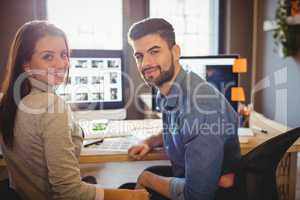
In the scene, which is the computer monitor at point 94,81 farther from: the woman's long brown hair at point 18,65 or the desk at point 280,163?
the woman's long brown hair at point 18,65

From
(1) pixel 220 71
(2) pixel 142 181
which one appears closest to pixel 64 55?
(2) pixel 142 181

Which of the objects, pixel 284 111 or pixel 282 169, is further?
pixel 284 111

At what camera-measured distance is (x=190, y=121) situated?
104 cm

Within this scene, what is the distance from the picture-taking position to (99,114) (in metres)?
1.74

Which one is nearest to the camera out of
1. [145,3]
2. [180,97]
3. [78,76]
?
[180,97]

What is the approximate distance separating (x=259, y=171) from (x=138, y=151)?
519mm

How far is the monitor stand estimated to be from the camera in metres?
1.72

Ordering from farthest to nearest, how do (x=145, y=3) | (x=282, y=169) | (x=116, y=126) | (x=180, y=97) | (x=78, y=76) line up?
(x=145, y=3)
(x=116, y=126)
(x=78, y=76)
(x=282, y=169)
(x=180, y=97)

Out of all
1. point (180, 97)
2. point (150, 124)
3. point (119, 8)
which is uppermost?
point (119, 8)

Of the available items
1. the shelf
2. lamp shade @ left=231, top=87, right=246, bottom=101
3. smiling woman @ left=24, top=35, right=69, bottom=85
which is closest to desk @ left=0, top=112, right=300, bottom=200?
lamp shade @ left=231, top=87, right=246, bottom=101

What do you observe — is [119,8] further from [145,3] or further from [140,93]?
[140,93]

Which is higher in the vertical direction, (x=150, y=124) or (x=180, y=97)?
(x=180, y=97)

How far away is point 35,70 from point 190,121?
581 millimetres

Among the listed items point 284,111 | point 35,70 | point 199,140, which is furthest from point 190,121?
point 284,111
